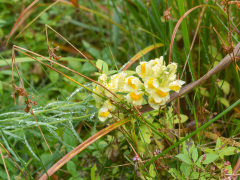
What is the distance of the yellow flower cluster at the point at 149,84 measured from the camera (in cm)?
91

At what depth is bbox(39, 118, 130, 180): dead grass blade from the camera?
101 centimetres

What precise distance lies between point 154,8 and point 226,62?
553mm

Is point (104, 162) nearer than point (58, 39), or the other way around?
point (104, 162)

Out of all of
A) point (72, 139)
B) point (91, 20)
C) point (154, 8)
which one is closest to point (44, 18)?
point (91, 20)

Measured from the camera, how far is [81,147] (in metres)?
1.03

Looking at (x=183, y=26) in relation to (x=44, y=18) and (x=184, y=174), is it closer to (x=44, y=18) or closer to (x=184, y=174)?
(x=184, y=174)

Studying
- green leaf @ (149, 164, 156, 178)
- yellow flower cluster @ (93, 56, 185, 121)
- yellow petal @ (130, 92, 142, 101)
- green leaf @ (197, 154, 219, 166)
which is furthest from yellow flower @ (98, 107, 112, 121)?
green leaf @ (197, 154, 219, 166)

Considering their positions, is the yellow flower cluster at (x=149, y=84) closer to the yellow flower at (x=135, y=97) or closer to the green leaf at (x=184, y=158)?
the yellow flower at (x=135, y=97)

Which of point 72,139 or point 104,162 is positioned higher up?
point 72,139

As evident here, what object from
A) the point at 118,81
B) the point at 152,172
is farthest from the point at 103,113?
the point at 152,172

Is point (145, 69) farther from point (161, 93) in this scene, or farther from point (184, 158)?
point (184, 158)

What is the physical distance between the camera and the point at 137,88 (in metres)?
0.95

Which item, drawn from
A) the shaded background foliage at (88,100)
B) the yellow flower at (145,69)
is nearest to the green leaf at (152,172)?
the shaded background foliage at (88,100)

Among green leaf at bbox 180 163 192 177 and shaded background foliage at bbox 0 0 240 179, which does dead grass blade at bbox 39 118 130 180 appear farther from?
green leaf at bbox 180 163 192 177
